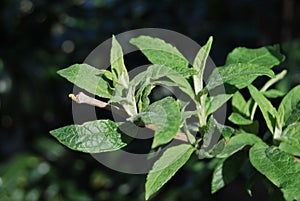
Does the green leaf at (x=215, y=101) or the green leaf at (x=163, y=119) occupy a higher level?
the green leaf at (x=163, y=119)

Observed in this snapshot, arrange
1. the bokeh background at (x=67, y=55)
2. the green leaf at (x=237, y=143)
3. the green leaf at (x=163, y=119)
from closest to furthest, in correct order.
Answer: the green leaf at (x=163, y=119), the green leaf at (x=237, y=143), the bokeh background at (x=67, y=55)

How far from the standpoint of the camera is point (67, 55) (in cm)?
166

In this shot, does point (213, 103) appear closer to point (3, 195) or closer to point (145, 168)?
point (145, 168)

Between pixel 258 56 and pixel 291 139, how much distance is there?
130 millimetres

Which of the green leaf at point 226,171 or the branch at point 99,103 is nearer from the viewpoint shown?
the branch at point 99,103

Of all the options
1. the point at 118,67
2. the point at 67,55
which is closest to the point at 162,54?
the point at 118,67

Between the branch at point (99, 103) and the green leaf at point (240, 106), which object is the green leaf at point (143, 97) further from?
the green leaf at point (240, 106)

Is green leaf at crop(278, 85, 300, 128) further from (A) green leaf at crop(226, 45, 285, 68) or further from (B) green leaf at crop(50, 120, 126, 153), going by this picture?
(B) green leaf at crop(50, 120, 126, 153)

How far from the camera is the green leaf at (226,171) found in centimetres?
51

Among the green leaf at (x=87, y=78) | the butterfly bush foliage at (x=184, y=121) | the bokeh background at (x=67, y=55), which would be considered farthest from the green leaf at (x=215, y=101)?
the bokeh background at (x=67, y=55)

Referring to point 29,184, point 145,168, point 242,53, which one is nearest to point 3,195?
point 29,184

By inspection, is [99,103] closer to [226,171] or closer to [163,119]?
[163,119]

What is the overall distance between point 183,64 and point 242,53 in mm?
143

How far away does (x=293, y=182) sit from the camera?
40 centimetres
